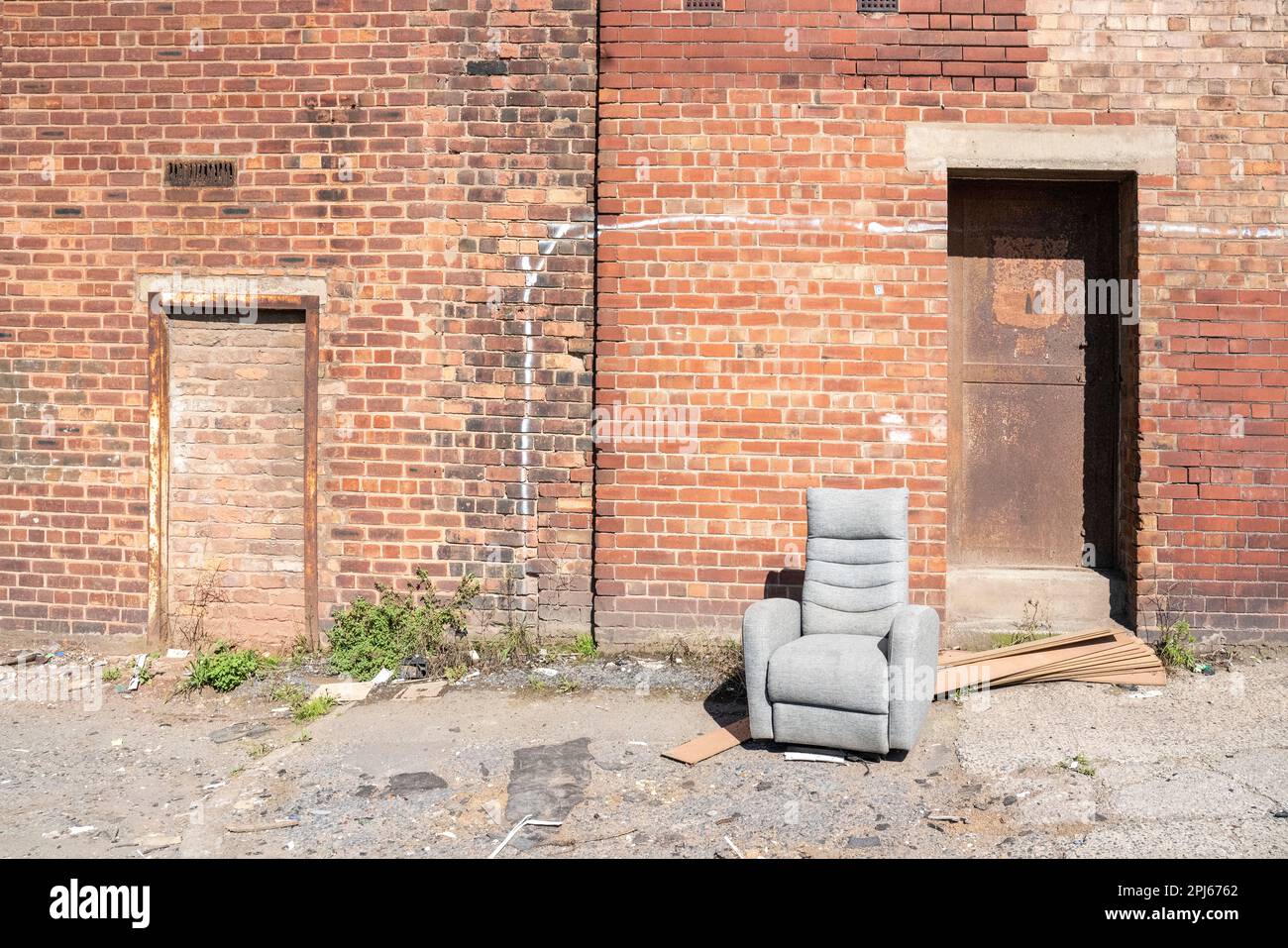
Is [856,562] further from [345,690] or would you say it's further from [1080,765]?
[345,690]

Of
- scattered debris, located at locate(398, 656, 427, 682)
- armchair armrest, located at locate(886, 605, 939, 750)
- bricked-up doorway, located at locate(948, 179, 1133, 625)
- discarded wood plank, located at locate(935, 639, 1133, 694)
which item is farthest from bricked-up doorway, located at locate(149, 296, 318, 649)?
bricked-up doorway, located at locate(948, 179, 1133, 625)

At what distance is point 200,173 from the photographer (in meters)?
6.39

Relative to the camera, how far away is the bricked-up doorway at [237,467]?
21.1 ft

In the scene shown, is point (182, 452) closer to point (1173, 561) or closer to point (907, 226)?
point (907, 226)

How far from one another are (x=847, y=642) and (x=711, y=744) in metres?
0.86

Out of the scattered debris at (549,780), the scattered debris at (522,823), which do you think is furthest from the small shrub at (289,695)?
the scattered debris at (522,823)

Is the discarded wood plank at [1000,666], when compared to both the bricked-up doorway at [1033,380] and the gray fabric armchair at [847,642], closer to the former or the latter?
the gray fabric armchair at [847,642]

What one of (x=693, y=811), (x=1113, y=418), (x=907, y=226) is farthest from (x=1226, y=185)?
(x=693, y=811)

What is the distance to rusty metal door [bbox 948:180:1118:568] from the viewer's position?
6359mm

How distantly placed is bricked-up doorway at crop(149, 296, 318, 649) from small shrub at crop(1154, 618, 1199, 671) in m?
5.28

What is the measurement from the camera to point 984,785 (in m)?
4.41

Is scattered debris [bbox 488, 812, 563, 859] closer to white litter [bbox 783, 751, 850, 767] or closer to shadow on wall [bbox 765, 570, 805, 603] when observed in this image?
white litter [bbox 783, 751, 850, 767]

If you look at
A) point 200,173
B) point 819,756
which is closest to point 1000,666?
point 819,756

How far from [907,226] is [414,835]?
4.43 metres
